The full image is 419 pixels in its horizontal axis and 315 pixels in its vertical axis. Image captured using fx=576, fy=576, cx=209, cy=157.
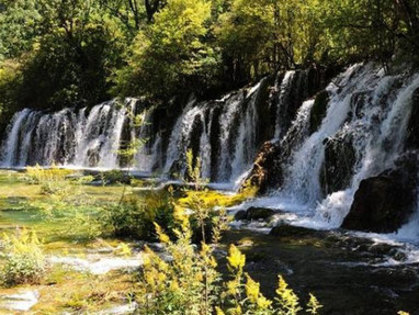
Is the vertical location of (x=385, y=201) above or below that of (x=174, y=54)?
below

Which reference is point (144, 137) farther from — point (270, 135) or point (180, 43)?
point (270, 135)

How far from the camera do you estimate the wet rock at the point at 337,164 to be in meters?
16.8

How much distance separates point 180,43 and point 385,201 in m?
21.4

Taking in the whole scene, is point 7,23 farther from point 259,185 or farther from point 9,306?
point 9,306

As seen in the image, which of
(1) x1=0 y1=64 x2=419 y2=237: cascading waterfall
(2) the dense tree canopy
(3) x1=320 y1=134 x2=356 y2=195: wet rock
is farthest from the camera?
(2) the dense tree canopy

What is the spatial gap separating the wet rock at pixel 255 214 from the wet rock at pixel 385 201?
2.58 metres

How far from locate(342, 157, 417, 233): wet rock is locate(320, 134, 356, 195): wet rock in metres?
2.45

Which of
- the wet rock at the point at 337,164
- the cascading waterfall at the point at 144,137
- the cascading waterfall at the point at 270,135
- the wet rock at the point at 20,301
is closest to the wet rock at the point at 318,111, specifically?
the cascading waterfall at the point at 270,135

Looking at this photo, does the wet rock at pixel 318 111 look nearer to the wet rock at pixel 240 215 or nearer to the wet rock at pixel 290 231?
the wet rock at pixel 240 215

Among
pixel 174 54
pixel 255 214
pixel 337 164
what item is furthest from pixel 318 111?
pixel 174 54

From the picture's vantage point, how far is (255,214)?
52.7 feet

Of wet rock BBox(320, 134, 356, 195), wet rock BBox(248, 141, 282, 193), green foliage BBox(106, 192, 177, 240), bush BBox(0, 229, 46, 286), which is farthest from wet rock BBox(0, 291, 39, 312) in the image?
wet rock BBox(248, 141, 282, 193)

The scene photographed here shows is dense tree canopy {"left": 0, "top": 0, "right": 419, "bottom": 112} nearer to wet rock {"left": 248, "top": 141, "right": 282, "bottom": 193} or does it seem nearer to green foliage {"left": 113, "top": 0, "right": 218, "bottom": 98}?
green foliage {"left": 113, "top": 0, "right": 218, "bottom": 98}

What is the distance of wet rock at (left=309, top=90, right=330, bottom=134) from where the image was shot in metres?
20.3
